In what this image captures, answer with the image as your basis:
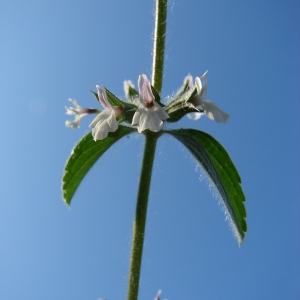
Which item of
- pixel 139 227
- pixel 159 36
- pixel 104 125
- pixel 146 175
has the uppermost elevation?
pixel 159 36

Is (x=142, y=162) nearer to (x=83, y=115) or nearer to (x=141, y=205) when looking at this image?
(x=141, y=205)

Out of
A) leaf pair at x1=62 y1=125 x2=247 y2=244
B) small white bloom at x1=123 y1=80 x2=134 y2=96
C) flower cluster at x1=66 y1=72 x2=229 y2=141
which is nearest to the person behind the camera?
flower cluster at x1=66 y1=72 x2=229 y2=141

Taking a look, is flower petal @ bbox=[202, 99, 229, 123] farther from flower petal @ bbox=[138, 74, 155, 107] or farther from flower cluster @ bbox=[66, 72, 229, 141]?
flower petal @ bbox=[138, 74, 155, 107]

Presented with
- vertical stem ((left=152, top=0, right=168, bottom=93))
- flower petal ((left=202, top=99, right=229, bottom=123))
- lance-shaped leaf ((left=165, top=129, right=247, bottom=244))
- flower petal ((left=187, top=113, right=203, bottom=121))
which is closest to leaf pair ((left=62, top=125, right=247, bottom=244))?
lance-shaped leaf ((left=165, top=129, right=247, bottom=244))

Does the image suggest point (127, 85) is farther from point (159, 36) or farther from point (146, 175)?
point (146, 175)

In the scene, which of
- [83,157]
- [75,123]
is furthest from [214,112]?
[75,123]

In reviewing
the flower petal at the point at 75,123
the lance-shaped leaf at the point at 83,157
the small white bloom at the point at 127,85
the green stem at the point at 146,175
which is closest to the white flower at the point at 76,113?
the flower petal at the point at 75,123
